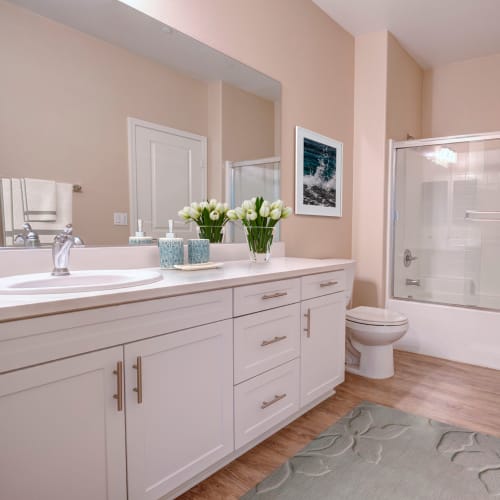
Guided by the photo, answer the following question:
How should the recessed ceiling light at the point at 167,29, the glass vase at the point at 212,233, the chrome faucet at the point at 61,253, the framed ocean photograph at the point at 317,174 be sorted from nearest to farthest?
the chrome faucet at the point at 61,253 → the recessed ceiling light at the point at 167,29 → the glass vase at the point at 212,233 → the framed ocean photograph at the point at 317,174

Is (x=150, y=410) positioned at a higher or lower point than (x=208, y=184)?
lower

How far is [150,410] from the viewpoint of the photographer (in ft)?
4.01

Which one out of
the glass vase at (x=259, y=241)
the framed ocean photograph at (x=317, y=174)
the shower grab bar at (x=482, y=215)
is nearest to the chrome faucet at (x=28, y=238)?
the glass vase at (x=259, y=241)

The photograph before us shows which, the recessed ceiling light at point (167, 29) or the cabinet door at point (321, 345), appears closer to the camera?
the recessed ceiling light at point (167, 29)

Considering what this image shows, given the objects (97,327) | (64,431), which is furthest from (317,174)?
(64,431)

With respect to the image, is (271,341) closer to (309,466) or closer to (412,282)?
(309,466)

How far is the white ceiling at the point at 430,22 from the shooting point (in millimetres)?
2822

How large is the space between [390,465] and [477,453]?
42cm

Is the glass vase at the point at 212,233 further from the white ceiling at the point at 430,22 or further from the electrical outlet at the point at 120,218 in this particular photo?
the white ceiling at the point at 430,22

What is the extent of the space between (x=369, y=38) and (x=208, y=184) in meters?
2.27

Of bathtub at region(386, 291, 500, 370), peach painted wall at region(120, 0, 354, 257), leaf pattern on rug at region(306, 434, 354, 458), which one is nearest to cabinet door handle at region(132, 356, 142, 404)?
leaf pattern on rug at region(306, 434, 354, 458)

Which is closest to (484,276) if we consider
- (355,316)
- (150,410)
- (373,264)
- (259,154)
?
(373,264)

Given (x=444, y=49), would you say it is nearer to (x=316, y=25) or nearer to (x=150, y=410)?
(x=316, y=25)

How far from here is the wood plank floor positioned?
156 centimetres
